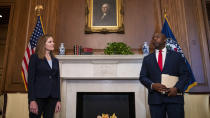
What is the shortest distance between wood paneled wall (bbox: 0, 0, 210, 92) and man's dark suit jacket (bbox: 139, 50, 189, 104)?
169 cm

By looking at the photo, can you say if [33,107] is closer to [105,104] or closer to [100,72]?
[100,72]

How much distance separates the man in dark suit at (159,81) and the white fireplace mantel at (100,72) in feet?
3.97

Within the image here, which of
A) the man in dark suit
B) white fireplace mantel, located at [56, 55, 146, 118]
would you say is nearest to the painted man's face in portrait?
white fireplace mantel, located at [56, 55, 146, 118]

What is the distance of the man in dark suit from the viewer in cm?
174

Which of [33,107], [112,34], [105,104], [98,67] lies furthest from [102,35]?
[33,107]

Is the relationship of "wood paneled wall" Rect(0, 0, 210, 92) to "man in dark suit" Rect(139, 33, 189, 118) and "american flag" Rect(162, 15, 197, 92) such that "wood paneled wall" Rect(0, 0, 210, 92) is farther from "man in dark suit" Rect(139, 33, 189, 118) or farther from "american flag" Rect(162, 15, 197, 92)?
"man in dark suit" Rect(139, 33, 189, 118)

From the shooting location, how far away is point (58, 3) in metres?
3.88

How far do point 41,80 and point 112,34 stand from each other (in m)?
2.33

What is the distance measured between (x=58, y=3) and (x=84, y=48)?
4.42ft

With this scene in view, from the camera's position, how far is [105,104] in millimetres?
3555

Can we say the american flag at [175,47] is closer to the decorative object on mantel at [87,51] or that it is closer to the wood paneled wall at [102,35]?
the wood paneled wall at [102,35]

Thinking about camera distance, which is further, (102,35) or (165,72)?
(102,35)

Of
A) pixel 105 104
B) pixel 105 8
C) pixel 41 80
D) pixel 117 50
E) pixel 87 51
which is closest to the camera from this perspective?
pixel 41 80

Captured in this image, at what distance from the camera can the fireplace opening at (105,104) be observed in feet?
11.5
